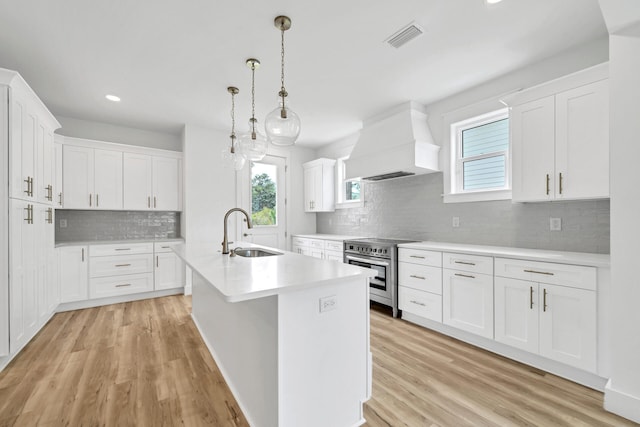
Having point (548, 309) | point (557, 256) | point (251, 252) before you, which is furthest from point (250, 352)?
point (557, 256)

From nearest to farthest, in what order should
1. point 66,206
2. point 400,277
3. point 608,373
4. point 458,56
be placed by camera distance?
1. point 608,373
2. point 458,56
3. point 400,277
4. point 66,206

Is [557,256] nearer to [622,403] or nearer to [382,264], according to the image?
[622,403]

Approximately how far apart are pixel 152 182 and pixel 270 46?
3.18 m

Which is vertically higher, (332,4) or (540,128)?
(332,4)

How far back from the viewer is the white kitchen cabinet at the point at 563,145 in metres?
2.09

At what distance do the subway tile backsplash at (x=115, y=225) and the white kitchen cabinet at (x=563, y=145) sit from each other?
5.06m

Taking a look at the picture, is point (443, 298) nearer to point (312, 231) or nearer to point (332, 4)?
point (332, 4)

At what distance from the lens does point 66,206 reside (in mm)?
3834

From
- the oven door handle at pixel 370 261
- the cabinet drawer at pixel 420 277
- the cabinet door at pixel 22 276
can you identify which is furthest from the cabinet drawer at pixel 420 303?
the cabinet door at pixel 22 276

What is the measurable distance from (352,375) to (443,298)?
65.3 inches

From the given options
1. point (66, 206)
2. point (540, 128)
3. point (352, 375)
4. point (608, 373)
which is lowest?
point (608, 373)

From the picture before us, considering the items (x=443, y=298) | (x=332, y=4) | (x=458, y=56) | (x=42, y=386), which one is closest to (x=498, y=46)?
(x=458, y=56)

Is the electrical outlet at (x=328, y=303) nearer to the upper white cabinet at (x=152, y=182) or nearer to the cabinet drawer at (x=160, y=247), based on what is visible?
the cabinet drawer at (x=160, y=247)

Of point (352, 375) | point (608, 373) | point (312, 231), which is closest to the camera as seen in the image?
point (352, 375)
